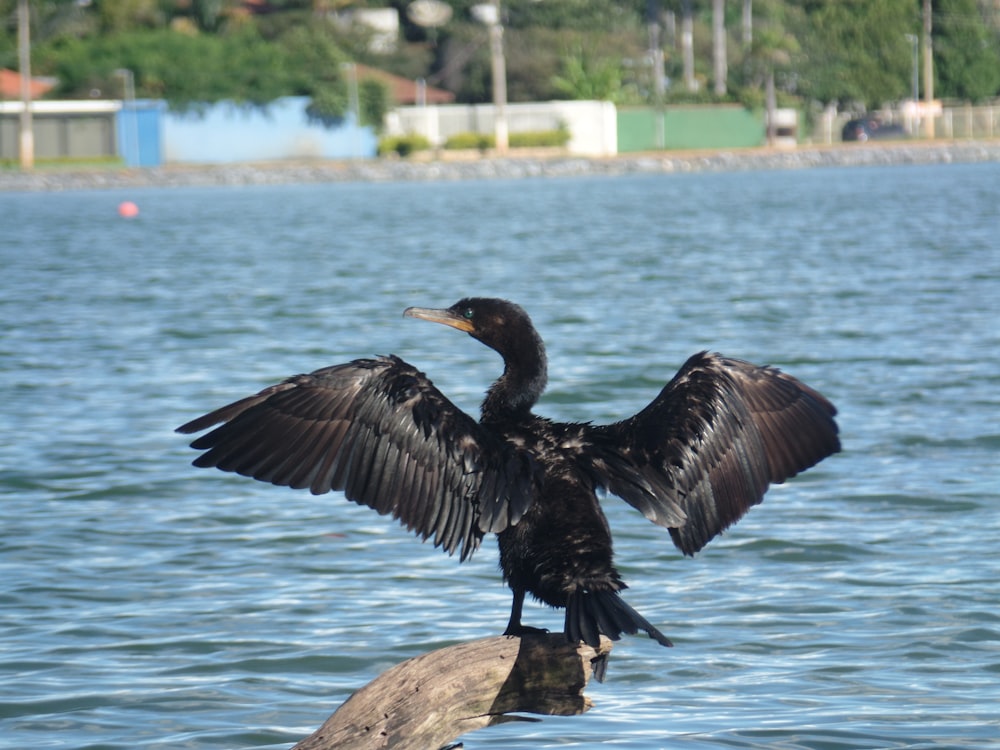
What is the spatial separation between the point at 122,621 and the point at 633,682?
252 cm

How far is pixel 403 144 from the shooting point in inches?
2744

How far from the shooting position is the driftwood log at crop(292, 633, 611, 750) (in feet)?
13.9

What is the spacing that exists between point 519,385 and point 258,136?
220 feet

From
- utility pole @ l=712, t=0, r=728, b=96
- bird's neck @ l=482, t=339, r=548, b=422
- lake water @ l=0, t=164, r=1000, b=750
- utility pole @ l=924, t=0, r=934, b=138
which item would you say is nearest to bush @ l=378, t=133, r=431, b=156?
utility pole @ l=712, t=0, r=728, b=96

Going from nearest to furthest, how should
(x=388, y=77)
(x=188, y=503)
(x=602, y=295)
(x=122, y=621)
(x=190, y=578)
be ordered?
1. (x=122, y=621)
2. (x=190, y=578)
3. (x=188, y=503)
4. (x=602, y=295)
5. (x=388, y=77)

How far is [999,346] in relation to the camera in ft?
55.7

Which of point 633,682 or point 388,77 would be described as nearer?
point 633,682

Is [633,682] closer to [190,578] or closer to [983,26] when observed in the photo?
[190,578]

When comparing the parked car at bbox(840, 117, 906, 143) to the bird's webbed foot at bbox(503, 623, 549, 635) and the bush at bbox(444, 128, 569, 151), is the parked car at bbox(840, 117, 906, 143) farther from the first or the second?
the bird's webbed foot at bbox(503, 623, 549, 635)

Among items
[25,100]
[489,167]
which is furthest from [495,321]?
[489,167]

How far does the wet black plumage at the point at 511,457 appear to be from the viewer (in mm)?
4586

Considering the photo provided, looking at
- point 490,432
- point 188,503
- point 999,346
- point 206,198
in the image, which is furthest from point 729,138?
point 490,432

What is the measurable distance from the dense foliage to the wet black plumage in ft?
212

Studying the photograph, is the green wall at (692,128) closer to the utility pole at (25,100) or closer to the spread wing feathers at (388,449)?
the utility pole at (25,100)
